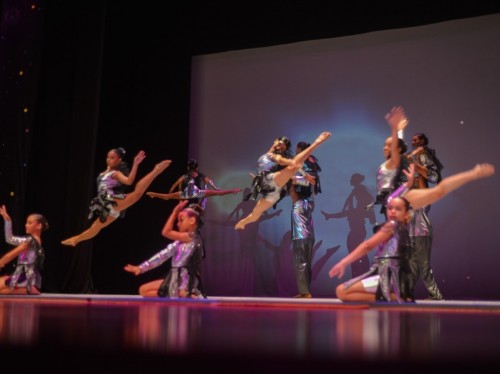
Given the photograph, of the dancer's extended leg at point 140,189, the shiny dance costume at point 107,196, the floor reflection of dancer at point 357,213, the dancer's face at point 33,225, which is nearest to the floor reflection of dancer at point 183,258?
the dancer's extended leg at point 140,189

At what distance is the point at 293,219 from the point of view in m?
5.49

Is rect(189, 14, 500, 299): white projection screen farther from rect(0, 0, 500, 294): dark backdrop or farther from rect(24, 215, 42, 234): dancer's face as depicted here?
rect(24, 215, 42, 234): dancer's face

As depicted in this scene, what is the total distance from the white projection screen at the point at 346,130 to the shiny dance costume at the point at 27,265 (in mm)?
2030

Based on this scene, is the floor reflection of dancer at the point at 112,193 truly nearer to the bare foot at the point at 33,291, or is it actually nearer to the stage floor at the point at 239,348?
the bare foot at the point at 33,291

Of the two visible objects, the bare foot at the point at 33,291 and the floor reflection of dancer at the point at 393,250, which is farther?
the bare foot at the point at 33,291

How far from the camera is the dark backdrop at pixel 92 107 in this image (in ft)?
22.6

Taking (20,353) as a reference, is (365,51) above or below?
above

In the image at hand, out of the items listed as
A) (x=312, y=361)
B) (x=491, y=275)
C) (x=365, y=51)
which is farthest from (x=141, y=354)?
(x=365, y=51)

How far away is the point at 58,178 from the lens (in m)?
7.20

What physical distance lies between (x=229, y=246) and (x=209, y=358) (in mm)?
5727

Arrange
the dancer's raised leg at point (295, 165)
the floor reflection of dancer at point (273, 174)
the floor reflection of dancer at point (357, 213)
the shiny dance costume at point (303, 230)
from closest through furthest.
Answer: the dancer's raised leg at point (295, 165) < the floor reflection of dancer at point (273, 174) < the shiny dance costume at point (303, 230) < the floor reflection of dancer at point (357, 213)

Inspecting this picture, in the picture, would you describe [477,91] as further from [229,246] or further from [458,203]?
[229,246]

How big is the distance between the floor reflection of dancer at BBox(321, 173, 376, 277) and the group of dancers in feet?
1.74

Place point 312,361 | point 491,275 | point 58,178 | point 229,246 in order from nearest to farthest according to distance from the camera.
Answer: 1. point 312,361
2. point 491,275
3. point 229,246
4. point 58,178
